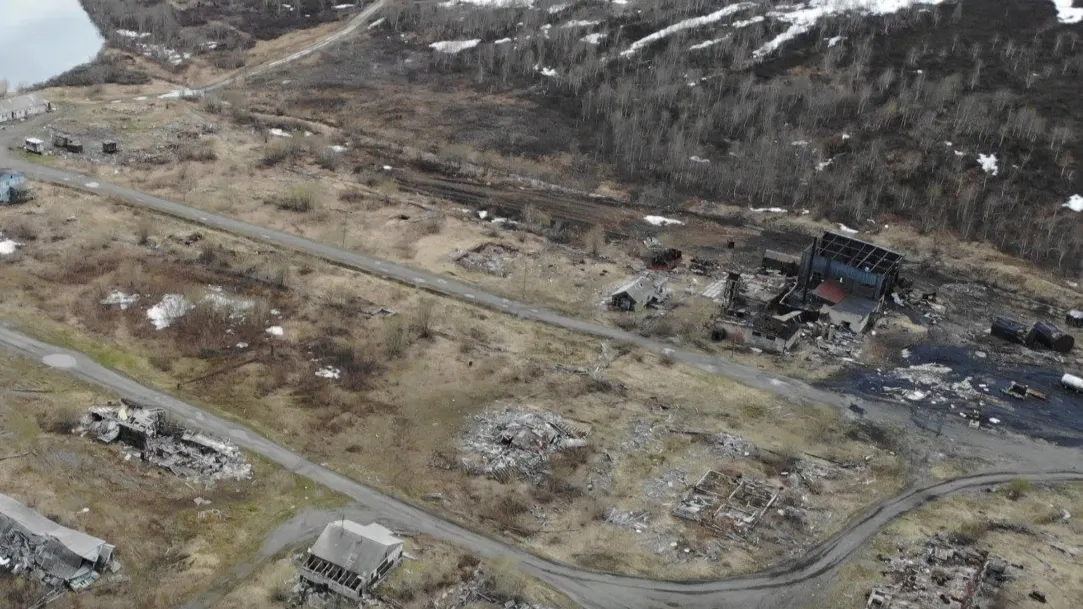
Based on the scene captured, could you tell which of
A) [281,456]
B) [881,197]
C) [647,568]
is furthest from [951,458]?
[881,197]

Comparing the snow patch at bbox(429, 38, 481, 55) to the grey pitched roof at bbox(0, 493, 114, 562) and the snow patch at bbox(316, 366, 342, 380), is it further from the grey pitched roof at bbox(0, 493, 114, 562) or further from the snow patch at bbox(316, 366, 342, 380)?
the grey pitched roof at bbox(0, 493, 114, 562)

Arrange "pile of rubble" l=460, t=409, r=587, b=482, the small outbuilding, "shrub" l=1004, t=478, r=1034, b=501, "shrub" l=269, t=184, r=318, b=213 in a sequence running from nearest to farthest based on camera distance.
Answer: "pile of rubble" l=460, t=409, r=587, b=482, "shrub" l=1004, t=478, r=1034, b=501, "shrub" l=269, t=184, r=318, b=213, the small outbuilding

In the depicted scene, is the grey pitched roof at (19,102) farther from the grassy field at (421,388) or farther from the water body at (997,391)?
the water body at (997,391)

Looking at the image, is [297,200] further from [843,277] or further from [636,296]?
[843,277]

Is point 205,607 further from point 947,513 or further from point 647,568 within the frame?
point 947,513

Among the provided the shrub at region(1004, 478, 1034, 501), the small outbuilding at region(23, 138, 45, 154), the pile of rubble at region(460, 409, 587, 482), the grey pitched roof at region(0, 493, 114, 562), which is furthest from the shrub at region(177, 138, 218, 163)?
the shrub at region(1004, 478, 1034, 501)

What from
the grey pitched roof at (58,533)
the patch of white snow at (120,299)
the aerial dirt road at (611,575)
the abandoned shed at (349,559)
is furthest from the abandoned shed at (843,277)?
the grey pitched roof at (58,533)
